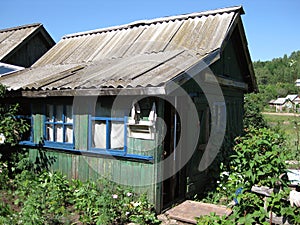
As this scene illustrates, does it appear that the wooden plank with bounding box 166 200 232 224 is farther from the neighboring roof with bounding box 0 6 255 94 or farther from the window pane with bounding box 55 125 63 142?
the window pane with bounding box 55 125 63 142

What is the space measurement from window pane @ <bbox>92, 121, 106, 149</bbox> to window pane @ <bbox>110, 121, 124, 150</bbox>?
25cm

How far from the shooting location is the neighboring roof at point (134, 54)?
593 centimetres

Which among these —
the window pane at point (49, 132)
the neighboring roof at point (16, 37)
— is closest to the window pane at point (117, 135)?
the window pane at point (49, 132)

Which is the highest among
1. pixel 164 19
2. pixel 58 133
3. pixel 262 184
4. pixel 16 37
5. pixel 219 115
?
pixel 16 37

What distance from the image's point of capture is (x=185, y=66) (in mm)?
5871

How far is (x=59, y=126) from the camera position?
709cm

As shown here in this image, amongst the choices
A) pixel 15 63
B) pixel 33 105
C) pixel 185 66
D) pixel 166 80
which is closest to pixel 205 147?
pixel 185 66

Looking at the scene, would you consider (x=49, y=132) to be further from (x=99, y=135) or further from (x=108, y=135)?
(x=108, y=135)

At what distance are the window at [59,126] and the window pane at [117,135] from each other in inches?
46.9

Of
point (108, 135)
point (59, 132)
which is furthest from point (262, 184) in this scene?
point (59, 132)

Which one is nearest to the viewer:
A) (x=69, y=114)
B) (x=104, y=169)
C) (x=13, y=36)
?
(x=104, y=169)

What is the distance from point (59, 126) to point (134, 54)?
2.88 meters

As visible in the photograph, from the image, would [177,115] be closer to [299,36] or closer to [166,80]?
[166,80]

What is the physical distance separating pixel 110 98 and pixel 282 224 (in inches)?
151
